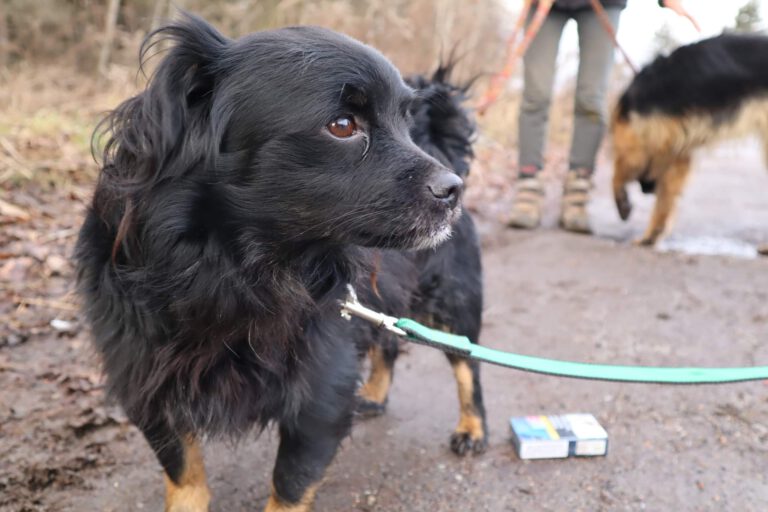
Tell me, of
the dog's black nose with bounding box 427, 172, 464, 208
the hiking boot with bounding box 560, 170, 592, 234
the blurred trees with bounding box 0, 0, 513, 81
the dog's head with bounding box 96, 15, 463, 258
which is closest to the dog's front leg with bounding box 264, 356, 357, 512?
the dog's head with bounding box 96, 15, 463, 258

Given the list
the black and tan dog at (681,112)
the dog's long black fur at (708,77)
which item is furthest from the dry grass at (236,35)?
the dog's long black fur at (708,77)

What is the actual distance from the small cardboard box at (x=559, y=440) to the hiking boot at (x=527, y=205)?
10.6ft

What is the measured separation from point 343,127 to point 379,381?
4.96 feet

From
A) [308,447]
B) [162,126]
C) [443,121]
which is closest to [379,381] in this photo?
[308,447]

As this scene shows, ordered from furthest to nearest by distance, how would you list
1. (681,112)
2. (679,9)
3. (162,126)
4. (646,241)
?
(646,241) → (681,112) → (679,9) → (162,126)

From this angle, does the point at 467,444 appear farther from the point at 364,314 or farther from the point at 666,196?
the point at 666,196

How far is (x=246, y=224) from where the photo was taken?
1750 mm

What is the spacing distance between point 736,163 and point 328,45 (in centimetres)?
1170

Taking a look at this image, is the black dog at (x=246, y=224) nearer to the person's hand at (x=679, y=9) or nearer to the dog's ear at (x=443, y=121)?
the dog's ear at (x=443, y=121)

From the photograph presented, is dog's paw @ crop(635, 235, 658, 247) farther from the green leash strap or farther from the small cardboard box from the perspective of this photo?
the green leash strap

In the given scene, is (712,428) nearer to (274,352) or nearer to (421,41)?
(274,352)

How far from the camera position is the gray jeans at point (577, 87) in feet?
16.7

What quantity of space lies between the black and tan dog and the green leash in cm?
400

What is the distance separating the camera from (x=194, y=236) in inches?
68.2
